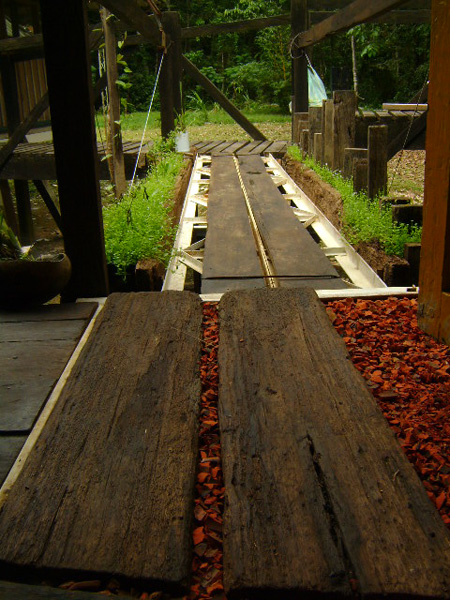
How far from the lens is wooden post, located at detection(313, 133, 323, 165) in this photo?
6332mm

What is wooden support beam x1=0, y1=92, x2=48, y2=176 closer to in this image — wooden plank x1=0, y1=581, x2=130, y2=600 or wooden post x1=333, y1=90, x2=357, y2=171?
wooden post x1=333, y1=90, x2=357, y2=171

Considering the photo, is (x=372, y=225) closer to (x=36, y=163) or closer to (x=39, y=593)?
(x=39, y=593)

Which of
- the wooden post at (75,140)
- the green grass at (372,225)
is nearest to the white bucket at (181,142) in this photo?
the green grass at (372,225)

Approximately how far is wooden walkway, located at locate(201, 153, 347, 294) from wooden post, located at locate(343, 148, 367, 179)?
0.59 metres

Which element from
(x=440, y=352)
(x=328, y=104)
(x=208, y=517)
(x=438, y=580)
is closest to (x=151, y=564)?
(x=208, y=517)

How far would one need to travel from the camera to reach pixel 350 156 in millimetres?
5203

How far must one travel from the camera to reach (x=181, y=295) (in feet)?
9.09

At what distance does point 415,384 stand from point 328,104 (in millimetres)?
4320

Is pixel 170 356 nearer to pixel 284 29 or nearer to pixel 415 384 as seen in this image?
pixel 415 384

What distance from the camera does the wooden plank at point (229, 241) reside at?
3.27 metres

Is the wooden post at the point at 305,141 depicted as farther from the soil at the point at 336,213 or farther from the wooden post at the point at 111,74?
the wooden post at the point at 111,74

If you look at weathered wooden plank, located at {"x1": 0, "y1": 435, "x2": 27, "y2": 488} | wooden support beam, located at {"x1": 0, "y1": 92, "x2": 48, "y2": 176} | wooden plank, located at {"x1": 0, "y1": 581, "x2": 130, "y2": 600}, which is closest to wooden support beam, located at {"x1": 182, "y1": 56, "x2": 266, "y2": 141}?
wooden support beam, located at {"x1": 0, "y1": 92, "x2": 48, "y2": 176}

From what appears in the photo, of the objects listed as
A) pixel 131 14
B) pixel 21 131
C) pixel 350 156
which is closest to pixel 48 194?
pixel 21 131

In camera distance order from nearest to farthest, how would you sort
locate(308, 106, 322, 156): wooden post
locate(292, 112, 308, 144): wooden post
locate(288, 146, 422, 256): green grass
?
locate(288, 146, 422, 256): green grass
locate(308, 106, 322, 156): wooden post
locate(292, 112, 308, 144): wooden post
